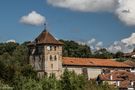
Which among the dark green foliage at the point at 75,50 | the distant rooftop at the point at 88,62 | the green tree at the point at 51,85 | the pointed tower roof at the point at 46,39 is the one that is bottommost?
the green tree at the point at 51,85

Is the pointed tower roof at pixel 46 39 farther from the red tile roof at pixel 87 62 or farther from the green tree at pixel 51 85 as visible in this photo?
the green tree at pixel 51 85

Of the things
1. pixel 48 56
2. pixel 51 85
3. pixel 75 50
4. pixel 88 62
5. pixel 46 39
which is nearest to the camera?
pixel 51 85

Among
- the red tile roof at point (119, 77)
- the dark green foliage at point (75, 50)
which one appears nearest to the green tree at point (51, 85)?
the red tile roof at point (119, 77)

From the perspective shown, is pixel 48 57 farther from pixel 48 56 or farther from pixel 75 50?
pixel 75 50

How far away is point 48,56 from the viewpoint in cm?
9888

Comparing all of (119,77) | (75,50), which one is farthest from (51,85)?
(75,50)

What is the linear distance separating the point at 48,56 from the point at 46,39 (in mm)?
3163

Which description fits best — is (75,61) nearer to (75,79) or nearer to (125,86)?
(125,86)

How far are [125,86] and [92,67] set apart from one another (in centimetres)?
2060

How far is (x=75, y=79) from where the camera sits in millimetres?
57750

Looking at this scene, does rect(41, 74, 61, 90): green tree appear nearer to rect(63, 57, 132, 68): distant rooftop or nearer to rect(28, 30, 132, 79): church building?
rect(28, 30, 132, 79): church building

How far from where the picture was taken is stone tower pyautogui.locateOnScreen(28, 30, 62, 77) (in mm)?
98438

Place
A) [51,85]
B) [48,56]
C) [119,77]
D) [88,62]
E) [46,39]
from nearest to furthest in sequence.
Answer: [51,85], [119,77], [48,56], [46,39], [88,62]

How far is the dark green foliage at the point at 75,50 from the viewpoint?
149250 millimetres
